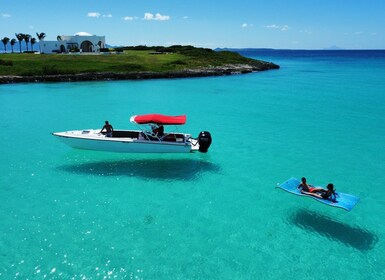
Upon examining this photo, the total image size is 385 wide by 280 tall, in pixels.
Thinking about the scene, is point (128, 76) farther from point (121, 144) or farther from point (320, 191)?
point (320, 191)

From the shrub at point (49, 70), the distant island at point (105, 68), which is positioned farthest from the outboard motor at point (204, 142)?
the shrub at point (49, 70)

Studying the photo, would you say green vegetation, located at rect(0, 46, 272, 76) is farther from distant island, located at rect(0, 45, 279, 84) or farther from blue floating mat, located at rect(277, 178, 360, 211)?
blue floating mat, located at rect(277, 178, 360, 211)

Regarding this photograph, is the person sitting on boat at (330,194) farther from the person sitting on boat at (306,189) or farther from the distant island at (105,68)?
the distant island at (105,68)

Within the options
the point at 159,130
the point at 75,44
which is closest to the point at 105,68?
the point at 75,44

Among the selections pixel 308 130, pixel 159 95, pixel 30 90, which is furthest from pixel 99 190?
pixel 30 90

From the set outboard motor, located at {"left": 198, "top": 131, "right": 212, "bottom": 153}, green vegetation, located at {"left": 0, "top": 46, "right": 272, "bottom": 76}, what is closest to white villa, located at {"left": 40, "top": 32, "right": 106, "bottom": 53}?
green vegetation, located at {"left": 0, "top": 46, "right": 272, "bottom": 76}

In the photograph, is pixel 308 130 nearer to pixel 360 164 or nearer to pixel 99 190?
pixel 360 164
